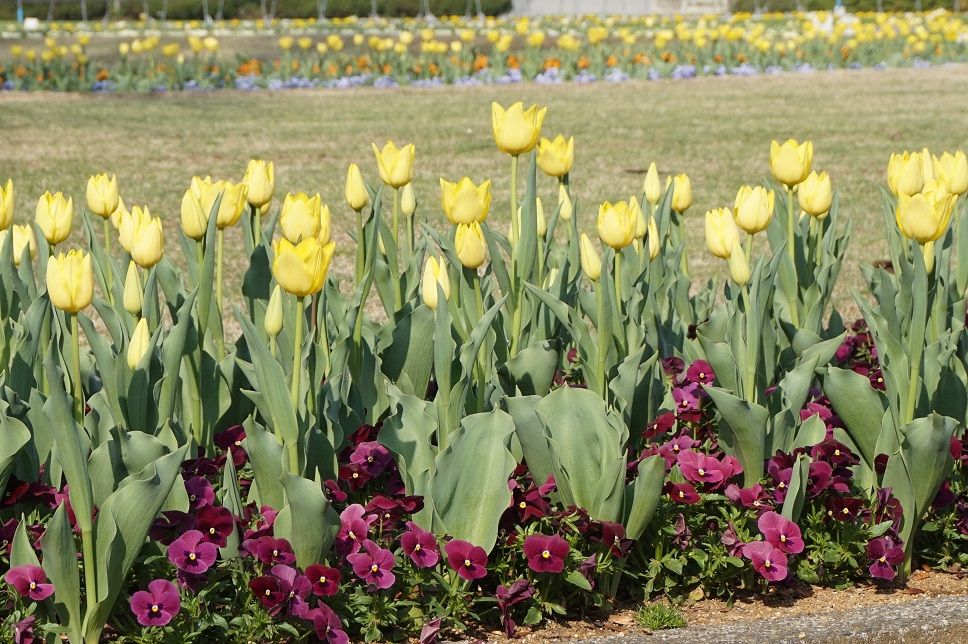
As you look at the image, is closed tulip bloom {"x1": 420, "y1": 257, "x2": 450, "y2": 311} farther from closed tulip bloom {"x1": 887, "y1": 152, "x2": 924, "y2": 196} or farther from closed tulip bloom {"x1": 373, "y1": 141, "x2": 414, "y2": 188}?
closed tulip bloom {"x1": 887, "y1": 152, "x2": 924, "y2": 196}

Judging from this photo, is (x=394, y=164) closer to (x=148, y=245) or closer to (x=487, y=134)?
(x=148, y=245)

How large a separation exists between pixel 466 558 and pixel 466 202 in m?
0.87

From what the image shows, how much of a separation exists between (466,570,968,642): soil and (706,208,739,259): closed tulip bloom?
84 cm

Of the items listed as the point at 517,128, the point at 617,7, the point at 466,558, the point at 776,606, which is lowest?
the point at 776,606

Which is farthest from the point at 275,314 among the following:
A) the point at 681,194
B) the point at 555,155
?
the point at 681,194

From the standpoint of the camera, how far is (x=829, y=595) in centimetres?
286

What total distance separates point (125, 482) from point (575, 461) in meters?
0.94

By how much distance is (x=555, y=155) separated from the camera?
3.37 metres

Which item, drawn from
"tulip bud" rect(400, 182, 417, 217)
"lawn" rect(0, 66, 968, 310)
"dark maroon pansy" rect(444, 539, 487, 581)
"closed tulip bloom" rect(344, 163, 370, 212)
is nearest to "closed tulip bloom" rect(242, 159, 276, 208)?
"closed tulip bloom" rect(344, 163, 370, 212)

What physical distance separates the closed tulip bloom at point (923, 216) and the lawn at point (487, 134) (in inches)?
99.2

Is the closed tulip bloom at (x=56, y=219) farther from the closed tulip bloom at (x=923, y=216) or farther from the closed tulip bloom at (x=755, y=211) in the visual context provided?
the closed tulip bloom at (x=923, y=216)

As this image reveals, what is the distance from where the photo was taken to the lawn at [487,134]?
307 inches

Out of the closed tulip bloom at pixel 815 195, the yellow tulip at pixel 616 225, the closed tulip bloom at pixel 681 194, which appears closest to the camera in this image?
the yellow tulip at pixel 616 225

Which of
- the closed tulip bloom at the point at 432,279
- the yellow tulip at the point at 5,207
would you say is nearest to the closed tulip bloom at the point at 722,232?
the closed tulip bloom at the point at 432,279
